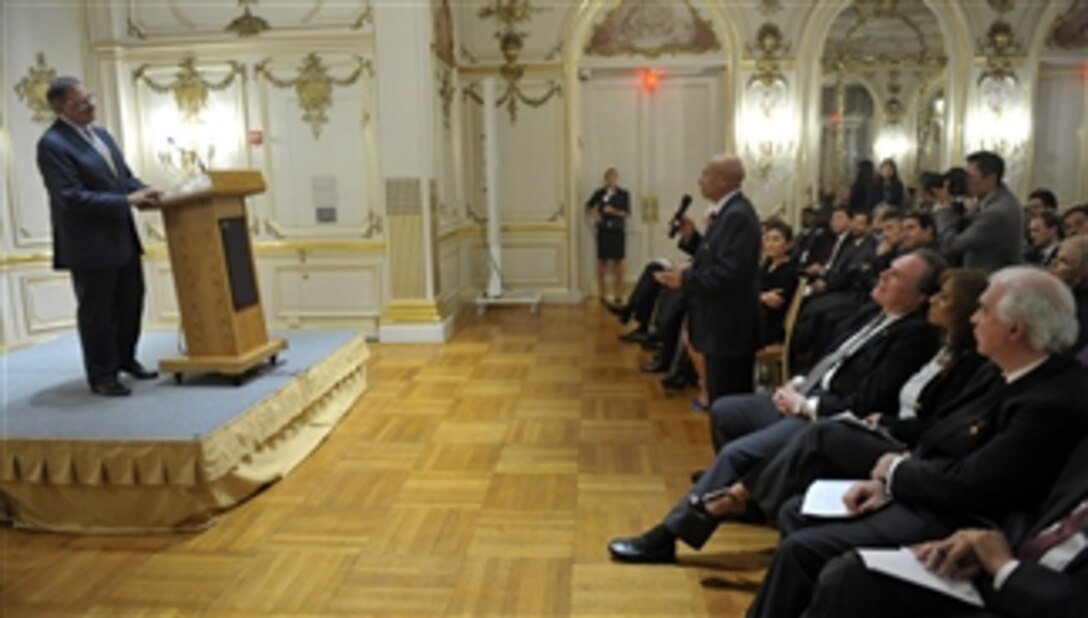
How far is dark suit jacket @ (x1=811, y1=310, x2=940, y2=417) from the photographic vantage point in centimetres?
262

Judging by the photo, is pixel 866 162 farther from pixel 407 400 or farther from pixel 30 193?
pixel 30 193

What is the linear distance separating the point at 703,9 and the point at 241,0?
4.36 m

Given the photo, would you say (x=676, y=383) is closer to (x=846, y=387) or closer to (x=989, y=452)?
(x=846, y=387)

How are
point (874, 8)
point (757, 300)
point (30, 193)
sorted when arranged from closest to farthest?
point (757, 300) → point (30, 193) → point (874, 8)

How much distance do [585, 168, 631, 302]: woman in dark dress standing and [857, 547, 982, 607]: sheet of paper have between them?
650cm

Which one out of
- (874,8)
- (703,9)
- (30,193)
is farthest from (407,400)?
(874,8)

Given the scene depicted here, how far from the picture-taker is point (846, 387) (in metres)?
2.82

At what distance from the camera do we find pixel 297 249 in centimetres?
703

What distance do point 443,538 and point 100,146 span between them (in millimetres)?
2432

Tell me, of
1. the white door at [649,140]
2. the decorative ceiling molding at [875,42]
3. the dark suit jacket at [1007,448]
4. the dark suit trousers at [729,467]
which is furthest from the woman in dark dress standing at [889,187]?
the dark suit jacket at [1007,448]

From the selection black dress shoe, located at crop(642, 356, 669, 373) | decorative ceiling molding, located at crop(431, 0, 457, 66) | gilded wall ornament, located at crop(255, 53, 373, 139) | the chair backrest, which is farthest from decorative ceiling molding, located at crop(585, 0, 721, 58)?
the chair backrest

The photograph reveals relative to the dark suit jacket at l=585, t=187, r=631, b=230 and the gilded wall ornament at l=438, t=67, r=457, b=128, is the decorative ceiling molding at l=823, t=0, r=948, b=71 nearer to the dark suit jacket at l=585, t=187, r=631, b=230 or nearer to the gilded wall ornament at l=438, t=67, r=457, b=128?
the dark suit jacket at l=585, t=187, r=631, b=230

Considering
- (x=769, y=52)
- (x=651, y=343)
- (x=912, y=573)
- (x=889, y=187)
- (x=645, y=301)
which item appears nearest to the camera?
(x=912, y=573)

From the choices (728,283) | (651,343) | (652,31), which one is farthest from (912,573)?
(652,31)
